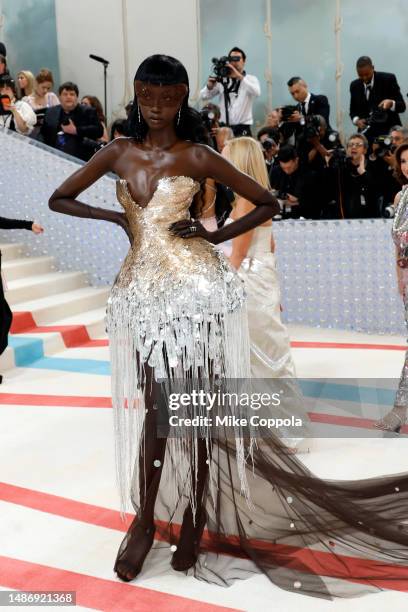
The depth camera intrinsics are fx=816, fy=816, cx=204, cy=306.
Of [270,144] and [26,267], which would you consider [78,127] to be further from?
[270,144]

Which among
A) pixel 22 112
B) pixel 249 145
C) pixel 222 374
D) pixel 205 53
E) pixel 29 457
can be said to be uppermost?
pixel 205 53

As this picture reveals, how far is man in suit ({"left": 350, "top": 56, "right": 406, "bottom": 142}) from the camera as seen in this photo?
715cm

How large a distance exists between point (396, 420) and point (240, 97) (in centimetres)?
484

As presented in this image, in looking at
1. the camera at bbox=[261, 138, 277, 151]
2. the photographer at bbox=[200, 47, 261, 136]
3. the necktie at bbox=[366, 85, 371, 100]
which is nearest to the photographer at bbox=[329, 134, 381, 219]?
the camera at bbox=[261, 138, 277, 151]

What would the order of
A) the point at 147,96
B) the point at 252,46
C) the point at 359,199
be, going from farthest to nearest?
the point at 252,46
the point at 359,199
the point at 147,96

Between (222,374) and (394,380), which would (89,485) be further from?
(394,380)

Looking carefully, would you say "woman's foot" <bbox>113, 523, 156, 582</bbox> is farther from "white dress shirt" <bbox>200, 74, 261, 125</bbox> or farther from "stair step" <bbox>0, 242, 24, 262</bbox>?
"white dress shirt" <bbox>200, 74, 261, 125</bbox>

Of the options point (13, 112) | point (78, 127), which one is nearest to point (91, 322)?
point (78, 127)

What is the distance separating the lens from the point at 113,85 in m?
10.2

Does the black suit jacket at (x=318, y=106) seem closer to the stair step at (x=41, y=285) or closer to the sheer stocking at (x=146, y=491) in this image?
the stair step at (x=41, y=285)

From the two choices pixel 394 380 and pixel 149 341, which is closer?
pixel 149 341

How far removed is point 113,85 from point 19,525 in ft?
26.5

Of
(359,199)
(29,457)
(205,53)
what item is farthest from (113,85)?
(29,457)

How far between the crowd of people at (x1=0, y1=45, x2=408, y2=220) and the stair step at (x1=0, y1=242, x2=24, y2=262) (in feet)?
3.27
